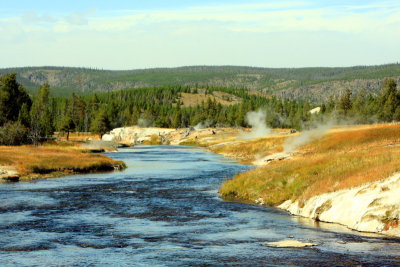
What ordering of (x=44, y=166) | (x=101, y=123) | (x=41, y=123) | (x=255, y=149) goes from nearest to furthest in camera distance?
(x=44, y=166) → (x=255, y=149) → (x=41, y=123) → (x=101, y=123)

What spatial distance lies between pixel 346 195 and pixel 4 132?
7772cm

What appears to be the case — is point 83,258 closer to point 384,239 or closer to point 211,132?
point 384,239

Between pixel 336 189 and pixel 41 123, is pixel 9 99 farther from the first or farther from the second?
pixel 336 189

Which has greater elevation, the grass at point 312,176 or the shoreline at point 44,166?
the grass at point 312,176

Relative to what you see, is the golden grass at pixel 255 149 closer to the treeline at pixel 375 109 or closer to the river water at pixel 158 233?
the river water at pixel 158 233

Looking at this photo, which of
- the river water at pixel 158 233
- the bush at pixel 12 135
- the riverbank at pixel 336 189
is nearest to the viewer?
the river water at pixel 158 233

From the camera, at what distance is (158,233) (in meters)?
27.4

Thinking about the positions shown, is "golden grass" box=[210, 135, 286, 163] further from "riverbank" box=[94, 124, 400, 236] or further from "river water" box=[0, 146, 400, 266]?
"river water" box=[0, 146, 400, 266]

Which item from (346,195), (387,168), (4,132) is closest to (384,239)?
(346,195)

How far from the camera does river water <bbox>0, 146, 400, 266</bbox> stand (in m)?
21.6

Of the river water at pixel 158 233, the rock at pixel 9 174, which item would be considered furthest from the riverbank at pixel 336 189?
the rock at pixel 9 174

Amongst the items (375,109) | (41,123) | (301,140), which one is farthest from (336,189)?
(375,109)

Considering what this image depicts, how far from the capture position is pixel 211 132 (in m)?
168

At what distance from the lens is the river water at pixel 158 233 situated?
21625 millimetres
